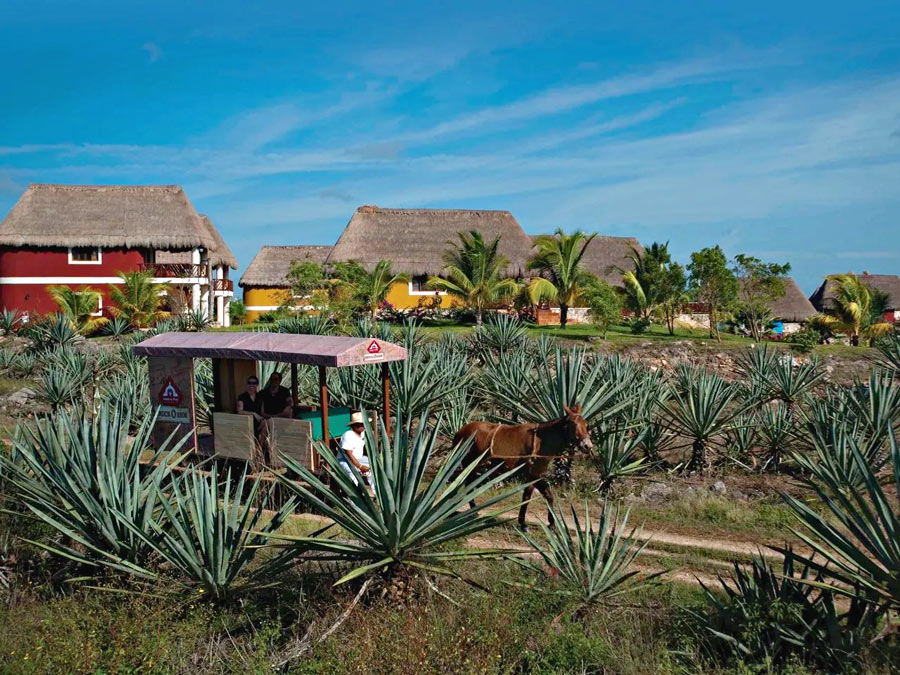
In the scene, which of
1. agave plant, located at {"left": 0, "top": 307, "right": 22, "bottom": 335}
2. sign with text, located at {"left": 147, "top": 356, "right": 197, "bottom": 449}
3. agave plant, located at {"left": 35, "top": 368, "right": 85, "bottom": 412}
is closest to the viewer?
sign with text, located at {"left": 147, "top": 356, "right": 197, "bottom": 449}

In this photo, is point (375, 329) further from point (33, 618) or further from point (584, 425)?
point (33, 618)

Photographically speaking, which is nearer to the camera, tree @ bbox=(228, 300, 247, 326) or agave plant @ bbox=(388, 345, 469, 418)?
agave plant @ bbox=(388, 345, 469, 418)

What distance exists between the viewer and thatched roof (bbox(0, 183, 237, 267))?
3856 centimetres

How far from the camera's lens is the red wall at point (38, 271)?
38.7 metres

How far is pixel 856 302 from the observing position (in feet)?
111

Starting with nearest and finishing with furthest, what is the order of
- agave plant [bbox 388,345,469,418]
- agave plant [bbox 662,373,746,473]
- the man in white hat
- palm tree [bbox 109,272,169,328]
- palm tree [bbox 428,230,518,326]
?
the man in white hat < agave plant [bbox 662,373,746,473] < agave plant [bbox 388,345,469,418] < palm tree [bbox 109,272,169,328] < palm tree [bbox 428,230,518,326]

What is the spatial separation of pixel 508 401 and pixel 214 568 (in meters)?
6.55

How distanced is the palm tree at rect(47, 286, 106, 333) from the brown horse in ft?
89.8

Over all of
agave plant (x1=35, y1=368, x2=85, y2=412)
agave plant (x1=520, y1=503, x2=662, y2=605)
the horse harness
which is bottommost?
agave plant (x1=35, y1=368, x2=85, y2=412)

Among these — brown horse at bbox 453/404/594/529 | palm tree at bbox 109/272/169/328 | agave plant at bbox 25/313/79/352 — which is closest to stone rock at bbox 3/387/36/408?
agave plant at bbox 25/313/79/352

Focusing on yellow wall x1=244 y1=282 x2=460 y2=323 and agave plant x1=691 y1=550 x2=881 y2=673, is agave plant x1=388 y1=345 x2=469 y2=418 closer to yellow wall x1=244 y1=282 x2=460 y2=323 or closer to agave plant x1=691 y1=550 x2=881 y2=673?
agave plant x1=691 y1=550 x2=881 y2=673

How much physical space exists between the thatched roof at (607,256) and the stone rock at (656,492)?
1298 inches

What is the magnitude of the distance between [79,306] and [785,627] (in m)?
33.2

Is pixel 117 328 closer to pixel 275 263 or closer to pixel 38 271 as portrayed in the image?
pixel 38 271
